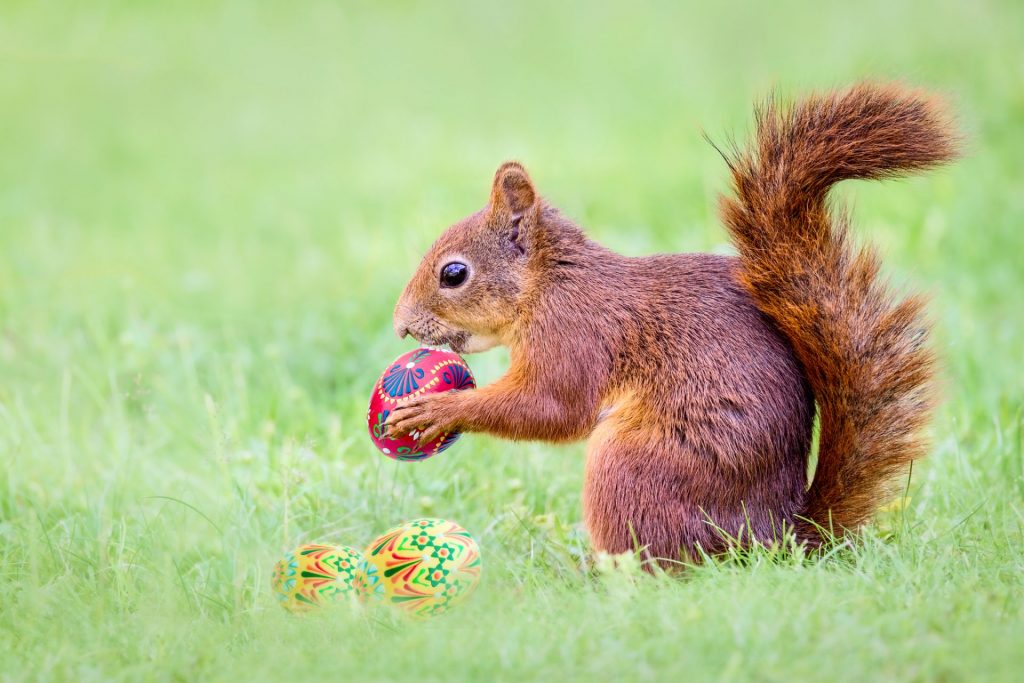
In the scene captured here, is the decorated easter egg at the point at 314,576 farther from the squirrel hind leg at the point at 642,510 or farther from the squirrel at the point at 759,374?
the squirrel hind leg at the point at 642,510

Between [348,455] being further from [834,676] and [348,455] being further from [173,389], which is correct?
[834,676]

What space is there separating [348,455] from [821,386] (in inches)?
64.8

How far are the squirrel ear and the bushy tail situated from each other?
59 cm

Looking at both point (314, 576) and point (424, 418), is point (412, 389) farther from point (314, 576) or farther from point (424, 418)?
point (314, 576)

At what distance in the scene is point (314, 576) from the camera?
2.67 m

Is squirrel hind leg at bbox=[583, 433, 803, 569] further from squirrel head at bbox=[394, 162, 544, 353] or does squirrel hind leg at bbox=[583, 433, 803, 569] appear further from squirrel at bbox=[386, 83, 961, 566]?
squirrel head at bbox=[394, 162, 544, 353]

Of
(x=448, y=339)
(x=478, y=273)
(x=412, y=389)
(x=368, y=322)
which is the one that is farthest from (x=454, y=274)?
(x=368, y=322)

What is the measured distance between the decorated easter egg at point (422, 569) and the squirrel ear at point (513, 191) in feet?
2.88

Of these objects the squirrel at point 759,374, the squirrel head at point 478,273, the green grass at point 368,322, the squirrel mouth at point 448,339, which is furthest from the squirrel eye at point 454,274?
the green grass at point 368,322

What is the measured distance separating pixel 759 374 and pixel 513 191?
32.4 inches

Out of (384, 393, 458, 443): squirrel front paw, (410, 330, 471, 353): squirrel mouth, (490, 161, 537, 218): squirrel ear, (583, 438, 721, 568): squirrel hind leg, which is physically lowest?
(583, 438, 721, 568): squirrel hind leg

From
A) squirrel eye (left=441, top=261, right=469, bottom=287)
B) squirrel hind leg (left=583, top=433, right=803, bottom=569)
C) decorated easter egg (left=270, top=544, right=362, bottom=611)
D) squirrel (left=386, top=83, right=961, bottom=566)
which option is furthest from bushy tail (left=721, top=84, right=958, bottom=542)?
decorated easter egg (left=270, top=544, right=362, bottom=611)

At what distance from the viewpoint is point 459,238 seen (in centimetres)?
312

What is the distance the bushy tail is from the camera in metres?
2.63
